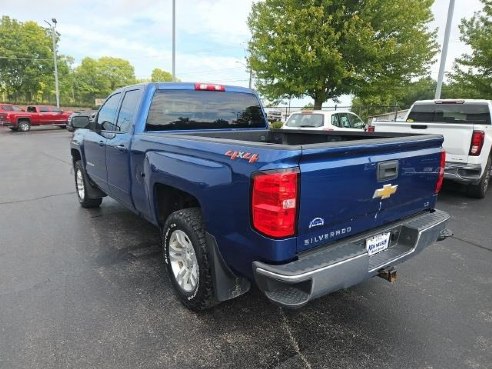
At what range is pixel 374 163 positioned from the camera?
8.27ft

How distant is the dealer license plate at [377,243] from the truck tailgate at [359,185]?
0.31 feet

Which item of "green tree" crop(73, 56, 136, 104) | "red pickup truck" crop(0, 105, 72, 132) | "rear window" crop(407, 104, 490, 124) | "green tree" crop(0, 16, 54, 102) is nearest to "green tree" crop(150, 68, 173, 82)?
"green tree" crop(73, 56, 136, 104)

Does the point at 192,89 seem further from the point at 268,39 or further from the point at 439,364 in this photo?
the point at 268,39

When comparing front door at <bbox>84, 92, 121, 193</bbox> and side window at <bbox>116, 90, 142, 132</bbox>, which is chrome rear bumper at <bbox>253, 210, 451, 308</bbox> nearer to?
side window at <bbox>116, 90, 142, 132</bbox>

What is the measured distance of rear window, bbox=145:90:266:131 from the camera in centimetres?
380

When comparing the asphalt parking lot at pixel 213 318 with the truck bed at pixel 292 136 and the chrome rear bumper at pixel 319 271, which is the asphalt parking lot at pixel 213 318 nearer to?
the chrome rear bumper at pixel 319 271

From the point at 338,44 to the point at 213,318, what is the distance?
15119 mm

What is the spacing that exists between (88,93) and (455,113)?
69735 mm

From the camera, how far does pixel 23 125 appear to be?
23.7 m

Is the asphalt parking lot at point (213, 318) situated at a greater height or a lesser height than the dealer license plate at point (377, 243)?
lesser

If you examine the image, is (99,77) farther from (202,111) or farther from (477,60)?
(202,111)

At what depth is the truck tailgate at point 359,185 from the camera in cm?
221

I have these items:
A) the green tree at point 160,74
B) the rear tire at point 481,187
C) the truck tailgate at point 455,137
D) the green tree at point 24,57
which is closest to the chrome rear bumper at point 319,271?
the truck tailgate at point 455,137

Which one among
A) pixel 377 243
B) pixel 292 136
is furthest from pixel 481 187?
pixel 377 243
